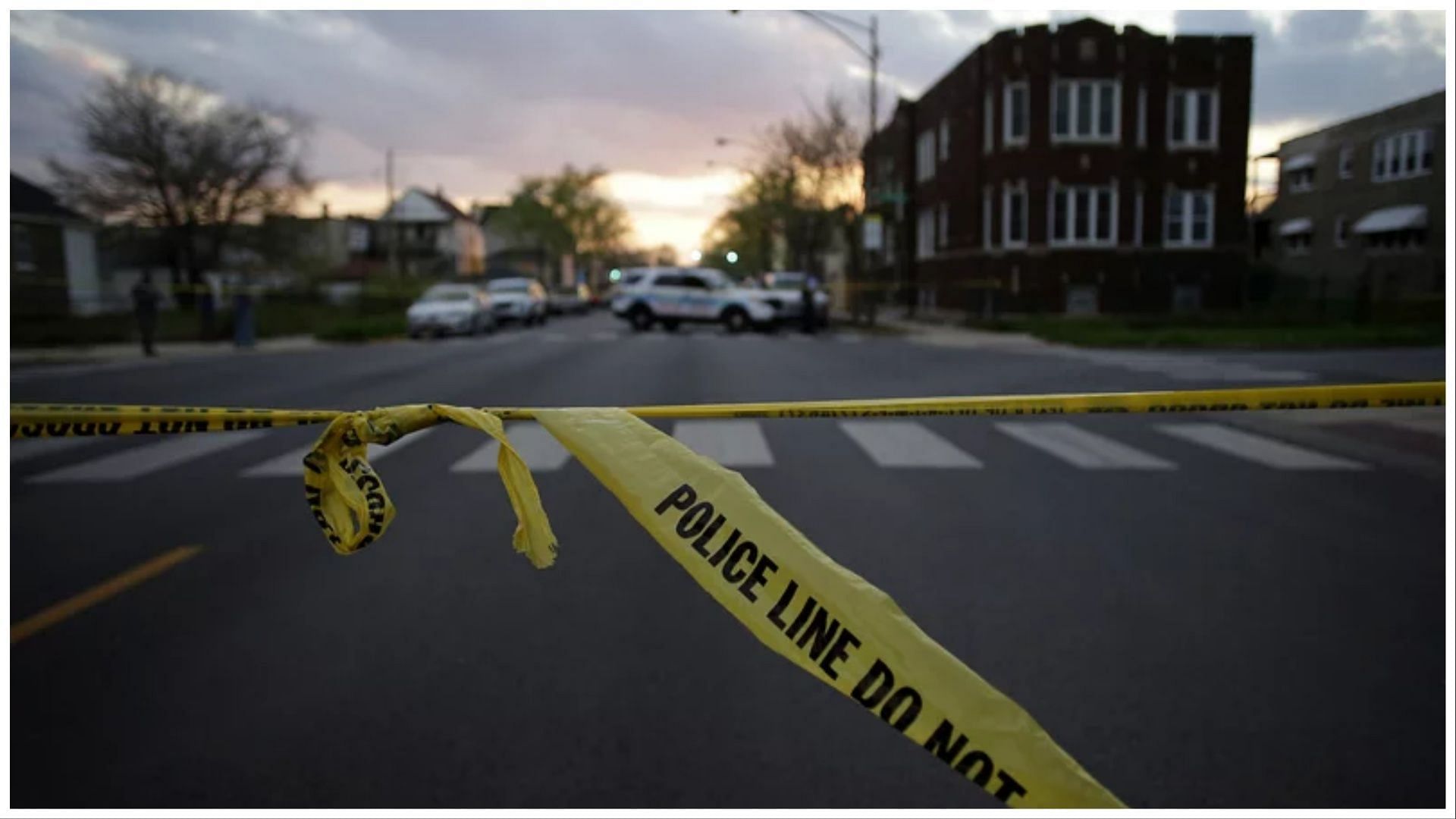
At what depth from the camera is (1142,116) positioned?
119 feet

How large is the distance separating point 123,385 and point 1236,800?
15.7 meters

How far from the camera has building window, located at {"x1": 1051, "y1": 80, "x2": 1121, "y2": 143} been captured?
3656 centimetres

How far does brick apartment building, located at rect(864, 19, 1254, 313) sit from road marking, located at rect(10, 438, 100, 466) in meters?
27.4

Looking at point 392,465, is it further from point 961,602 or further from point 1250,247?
point 1250,247

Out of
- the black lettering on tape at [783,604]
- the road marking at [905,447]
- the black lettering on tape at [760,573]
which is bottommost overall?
the road marking at [905,447]

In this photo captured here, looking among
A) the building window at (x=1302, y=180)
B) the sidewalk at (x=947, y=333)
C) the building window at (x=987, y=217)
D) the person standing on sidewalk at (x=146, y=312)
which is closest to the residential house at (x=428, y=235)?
the sidewalk at (x=947, y=333)

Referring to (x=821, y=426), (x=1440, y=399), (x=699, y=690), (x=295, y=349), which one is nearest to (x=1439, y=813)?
(x=1440, y=399)

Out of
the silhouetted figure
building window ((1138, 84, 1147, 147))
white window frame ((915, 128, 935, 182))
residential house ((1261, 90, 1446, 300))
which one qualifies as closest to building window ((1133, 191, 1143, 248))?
building window ((1138, 84, 1147, 147))

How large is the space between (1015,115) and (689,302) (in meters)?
13.3

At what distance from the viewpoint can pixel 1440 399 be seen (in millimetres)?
2838

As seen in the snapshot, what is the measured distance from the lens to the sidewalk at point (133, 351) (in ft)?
67.0

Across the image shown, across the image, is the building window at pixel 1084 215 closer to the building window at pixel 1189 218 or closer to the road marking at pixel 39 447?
the building window at pixel 1189 218

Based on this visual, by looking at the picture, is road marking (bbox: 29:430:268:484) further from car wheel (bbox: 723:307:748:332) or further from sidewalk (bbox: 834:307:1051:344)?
car wheel (bbox: 723:307:748:332)

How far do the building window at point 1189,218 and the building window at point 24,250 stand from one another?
3464 centimetres
